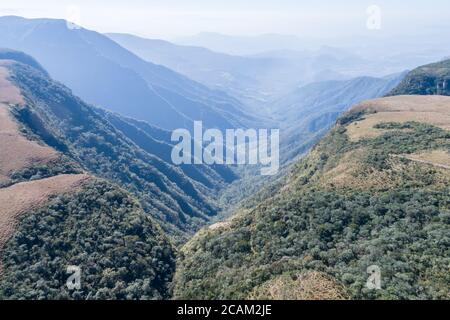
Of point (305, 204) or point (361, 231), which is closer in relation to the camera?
point (361, 231)

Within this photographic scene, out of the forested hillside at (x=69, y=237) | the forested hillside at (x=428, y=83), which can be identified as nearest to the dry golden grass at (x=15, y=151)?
the forested hillside at (x=69, y=237)

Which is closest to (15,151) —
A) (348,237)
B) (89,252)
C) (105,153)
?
(89,252)

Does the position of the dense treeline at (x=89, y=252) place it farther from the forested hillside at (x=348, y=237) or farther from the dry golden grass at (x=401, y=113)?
the dry golden grass at (x=401, y=113)

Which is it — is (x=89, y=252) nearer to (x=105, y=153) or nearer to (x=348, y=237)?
(x=348, y=237)

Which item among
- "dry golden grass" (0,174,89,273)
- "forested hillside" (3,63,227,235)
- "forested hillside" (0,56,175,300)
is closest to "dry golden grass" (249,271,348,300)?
"forested hillside" (0,56,175,300)
